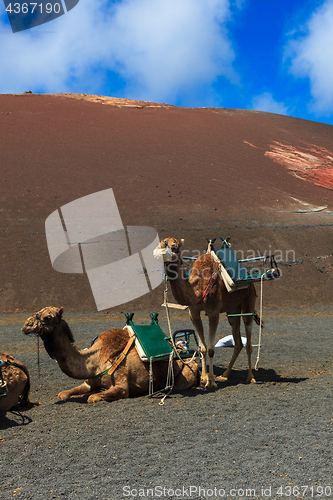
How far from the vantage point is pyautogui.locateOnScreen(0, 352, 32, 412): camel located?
5363 mm

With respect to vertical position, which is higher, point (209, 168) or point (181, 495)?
point (209, 168)

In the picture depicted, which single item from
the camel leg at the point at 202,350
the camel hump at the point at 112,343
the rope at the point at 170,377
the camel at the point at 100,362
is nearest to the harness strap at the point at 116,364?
the camel at the point at 100,362

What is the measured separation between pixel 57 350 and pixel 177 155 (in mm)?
31307

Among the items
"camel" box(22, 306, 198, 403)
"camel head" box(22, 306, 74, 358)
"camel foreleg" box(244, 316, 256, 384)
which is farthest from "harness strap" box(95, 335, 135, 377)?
"camel foreleg" box(244, 316, 256, 384)

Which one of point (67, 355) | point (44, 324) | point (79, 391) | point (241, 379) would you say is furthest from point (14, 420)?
point (241, 379)

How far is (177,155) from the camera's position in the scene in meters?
35.2

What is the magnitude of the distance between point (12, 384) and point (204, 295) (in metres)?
3.38

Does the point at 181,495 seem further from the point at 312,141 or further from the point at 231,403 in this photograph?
the point at 312,141

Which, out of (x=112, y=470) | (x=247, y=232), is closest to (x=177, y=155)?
Result: (x=247, y=232)

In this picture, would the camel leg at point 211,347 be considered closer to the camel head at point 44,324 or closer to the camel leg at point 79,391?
the camel leg at point 79,391

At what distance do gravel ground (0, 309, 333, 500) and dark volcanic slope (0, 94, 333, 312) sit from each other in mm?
13057

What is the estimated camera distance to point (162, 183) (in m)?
30.0

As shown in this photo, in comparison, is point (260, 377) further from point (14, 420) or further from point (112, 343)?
point (14, 420)

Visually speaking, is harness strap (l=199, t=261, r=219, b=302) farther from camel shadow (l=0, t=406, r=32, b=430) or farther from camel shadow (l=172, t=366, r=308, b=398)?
camel shadow (l=0, t=406, r=32, b=430)
